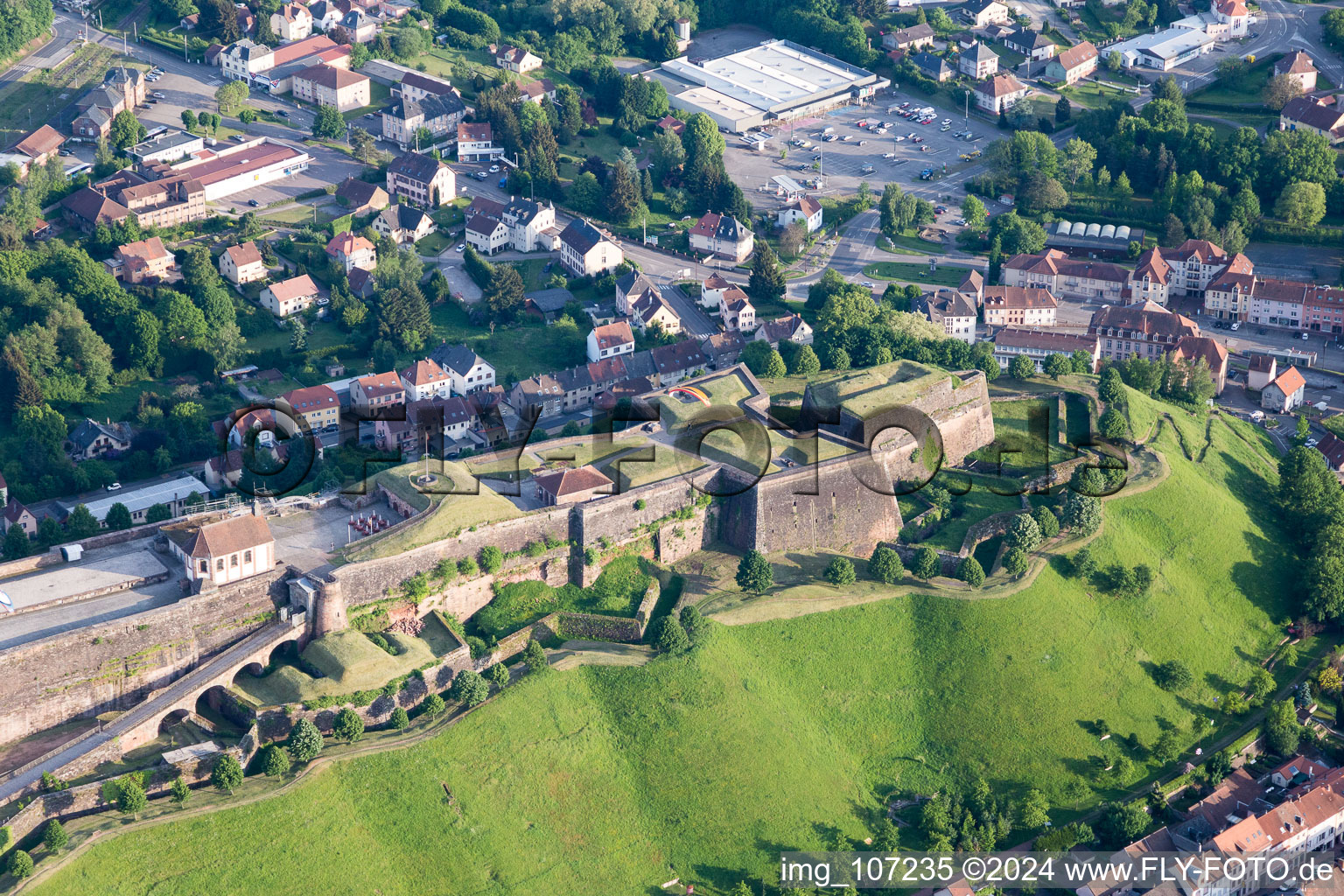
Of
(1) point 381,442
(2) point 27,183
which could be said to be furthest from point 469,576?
(2) point 27,183

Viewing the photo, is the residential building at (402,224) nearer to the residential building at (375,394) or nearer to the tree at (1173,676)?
the residential building at (375,394)

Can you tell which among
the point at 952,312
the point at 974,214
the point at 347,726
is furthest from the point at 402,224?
the point at 347,726

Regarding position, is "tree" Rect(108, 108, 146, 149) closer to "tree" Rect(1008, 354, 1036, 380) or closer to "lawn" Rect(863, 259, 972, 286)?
"lawn" Rect(863, 259, 972, 286)

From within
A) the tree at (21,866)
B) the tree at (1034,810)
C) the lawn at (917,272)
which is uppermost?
the tree at (21,866)

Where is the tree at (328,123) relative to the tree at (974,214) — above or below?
above

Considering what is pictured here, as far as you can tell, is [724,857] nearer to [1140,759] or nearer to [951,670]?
[951,670]

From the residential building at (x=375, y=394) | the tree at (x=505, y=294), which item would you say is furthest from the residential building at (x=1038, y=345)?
the residential building at (x=375, y=394)
